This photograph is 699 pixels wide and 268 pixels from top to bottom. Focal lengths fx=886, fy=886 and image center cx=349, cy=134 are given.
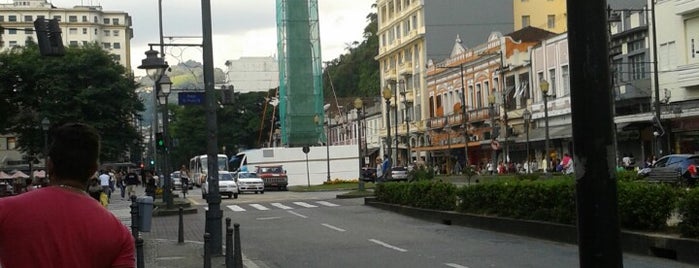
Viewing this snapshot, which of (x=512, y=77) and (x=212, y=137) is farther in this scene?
(x=512, y=77)

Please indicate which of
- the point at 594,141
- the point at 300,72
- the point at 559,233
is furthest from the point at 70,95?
the point at 594,141

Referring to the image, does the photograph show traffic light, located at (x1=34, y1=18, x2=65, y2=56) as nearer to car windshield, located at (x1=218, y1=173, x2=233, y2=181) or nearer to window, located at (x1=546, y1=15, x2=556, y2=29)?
car windshield, located at (x1=218, y1=173, x2=233, y2=181)

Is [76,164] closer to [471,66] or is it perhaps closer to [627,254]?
[627,254]

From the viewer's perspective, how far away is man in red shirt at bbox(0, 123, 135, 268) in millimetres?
3488

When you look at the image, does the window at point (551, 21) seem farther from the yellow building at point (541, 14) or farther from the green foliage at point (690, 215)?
the green foliage at point (690, 215)

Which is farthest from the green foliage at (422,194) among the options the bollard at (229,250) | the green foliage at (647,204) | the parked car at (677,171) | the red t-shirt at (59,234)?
the red t-shirt at (59,234)

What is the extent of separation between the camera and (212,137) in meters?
16.3

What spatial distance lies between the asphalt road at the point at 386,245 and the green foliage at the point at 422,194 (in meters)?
0.74

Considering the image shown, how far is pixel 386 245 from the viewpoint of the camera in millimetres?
18219

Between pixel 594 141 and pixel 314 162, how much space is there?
61.2 meters

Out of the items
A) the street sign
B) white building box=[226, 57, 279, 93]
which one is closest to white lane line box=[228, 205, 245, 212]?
the street sign

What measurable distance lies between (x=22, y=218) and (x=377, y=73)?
357 feet

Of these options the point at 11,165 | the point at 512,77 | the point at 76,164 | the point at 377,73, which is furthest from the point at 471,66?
the point at 76,164

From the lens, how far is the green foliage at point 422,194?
2522cm
